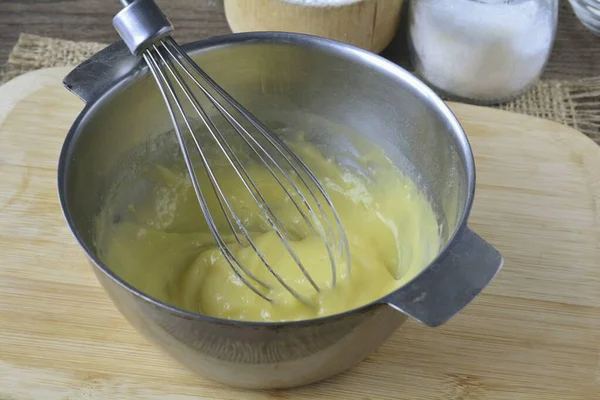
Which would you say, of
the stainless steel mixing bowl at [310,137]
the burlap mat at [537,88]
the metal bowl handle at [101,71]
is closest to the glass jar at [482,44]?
the burlap mat at [537,88]

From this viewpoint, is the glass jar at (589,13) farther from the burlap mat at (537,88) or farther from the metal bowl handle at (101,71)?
the metal bowl handle at (101,71)

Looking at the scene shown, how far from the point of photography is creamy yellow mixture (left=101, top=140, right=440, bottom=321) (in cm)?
70

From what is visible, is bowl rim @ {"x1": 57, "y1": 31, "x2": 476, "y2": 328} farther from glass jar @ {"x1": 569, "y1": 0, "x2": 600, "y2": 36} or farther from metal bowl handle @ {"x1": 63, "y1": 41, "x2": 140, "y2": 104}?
glass jar @ {"x1": 569, "y1": 0, "x2": 600, "y2": 36}

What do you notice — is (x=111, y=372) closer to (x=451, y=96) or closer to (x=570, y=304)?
(x=570, y=304)

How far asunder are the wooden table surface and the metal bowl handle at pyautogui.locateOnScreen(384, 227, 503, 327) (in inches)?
24.2

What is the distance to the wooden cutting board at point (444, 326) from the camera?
63cm

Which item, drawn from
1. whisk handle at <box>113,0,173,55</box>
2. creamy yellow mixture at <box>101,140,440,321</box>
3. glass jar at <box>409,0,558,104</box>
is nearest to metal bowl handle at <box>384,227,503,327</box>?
creamy yellow mixture at <box>101,140,440,321</box>

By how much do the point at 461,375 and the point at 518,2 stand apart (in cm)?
51

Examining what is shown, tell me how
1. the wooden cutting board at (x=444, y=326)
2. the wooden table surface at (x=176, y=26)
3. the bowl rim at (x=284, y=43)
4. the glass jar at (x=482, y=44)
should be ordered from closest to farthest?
the bowl rim at (x=284, y=43)
the wooden cutting board at (x=444, y=326)
the glass jar at (x=482, y=44)
the wooden table surface at (x=176, y=26)

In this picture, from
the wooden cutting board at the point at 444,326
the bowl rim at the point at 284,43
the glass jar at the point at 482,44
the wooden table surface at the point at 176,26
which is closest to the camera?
the bowl rim at the point at 284,43

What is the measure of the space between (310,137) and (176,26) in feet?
1.43

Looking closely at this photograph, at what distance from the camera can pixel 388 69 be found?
0.71 m

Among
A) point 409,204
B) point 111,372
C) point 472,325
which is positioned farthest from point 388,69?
point 111,372

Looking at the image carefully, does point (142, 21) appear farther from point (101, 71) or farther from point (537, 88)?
point (537, 88)
